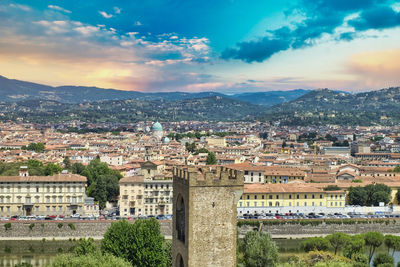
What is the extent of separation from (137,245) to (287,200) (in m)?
23.4

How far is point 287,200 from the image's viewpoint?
49.0 metres

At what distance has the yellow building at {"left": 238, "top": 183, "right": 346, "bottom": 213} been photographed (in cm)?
4875

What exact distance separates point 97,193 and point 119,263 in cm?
2953

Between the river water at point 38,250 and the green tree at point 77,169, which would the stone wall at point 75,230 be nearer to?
the river water at point 38,250

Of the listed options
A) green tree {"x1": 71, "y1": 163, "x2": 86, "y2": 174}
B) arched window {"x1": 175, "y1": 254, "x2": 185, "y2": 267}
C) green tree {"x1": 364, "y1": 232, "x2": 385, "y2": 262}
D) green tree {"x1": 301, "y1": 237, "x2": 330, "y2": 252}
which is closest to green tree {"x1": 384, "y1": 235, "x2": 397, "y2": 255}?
green tree {"x1": 364, "y1": 232, "x2": 385, "y2": 262}

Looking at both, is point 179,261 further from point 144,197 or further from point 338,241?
point 144,197

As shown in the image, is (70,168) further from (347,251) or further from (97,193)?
(347,251)

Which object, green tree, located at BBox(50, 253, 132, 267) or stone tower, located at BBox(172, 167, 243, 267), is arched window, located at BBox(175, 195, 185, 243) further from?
green tree, located at BBox(50, 253, 132, 267)

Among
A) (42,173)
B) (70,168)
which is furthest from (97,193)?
(70,168)

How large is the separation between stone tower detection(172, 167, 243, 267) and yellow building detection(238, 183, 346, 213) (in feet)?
107

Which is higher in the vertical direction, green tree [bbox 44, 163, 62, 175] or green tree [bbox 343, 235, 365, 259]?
green tree [bbox 44, 163, 62, 175]

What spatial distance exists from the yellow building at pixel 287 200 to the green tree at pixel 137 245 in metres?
20.3

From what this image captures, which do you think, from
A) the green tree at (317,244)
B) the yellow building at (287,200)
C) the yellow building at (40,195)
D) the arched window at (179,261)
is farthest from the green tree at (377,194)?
the arched window at (179,261)

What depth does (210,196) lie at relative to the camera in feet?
52.4
